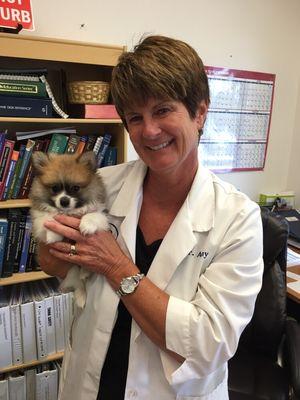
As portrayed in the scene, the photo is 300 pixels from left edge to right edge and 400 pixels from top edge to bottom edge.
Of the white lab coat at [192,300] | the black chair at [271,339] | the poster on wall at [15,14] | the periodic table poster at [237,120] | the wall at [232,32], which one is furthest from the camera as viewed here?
the periodic table poster at [237,120]

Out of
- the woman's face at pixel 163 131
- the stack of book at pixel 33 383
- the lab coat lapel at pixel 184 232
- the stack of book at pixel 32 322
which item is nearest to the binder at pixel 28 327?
the stack of book at pixel 32 322

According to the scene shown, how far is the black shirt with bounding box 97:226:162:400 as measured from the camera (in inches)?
41.8

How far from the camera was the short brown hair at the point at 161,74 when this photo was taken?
0.91 meters

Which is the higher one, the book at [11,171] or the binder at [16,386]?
the book at [11,171]

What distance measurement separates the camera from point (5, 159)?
6.19 ft

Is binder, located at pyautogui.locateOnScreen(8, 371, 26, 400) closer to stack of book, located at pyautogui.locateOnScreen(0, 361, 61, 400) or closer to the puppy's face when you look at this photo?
stack of book, located at pyautogui.locateOnScreen(0, 361, 61, 400)

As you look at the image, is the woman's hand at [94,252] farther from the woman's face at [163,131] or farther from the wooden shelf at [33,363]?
the wooden shelf at [33,363]

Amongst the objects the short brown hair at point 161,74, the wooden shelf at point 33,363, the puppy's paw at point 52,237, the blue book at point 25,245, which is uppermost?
the short brown hair at point 161,74

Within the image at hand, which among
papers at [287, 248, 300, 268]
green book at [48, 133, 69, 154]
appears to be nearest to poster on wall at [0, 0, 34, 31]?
green book at [48, 133, 69, 154]

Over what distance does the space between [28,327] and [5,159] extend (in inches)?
41.1

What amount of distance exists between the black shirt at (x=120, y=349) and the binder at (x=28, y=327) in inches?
43.5

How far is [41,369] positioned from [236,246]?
1.87 metres

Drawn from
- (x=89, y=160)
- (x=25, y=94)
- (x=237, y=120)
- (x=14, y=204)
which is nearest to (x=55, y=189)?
(x=89, y=160)

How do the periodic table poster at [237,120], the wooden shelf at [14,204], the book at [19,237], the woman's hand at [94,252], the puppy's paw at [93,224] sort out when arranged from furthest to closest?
the periodic table poster at [237,120] → the book at [19,237] → the wooden shelf at [14,204] → the puppy's paw at [93,224] → the woman's hand at [94,252]
